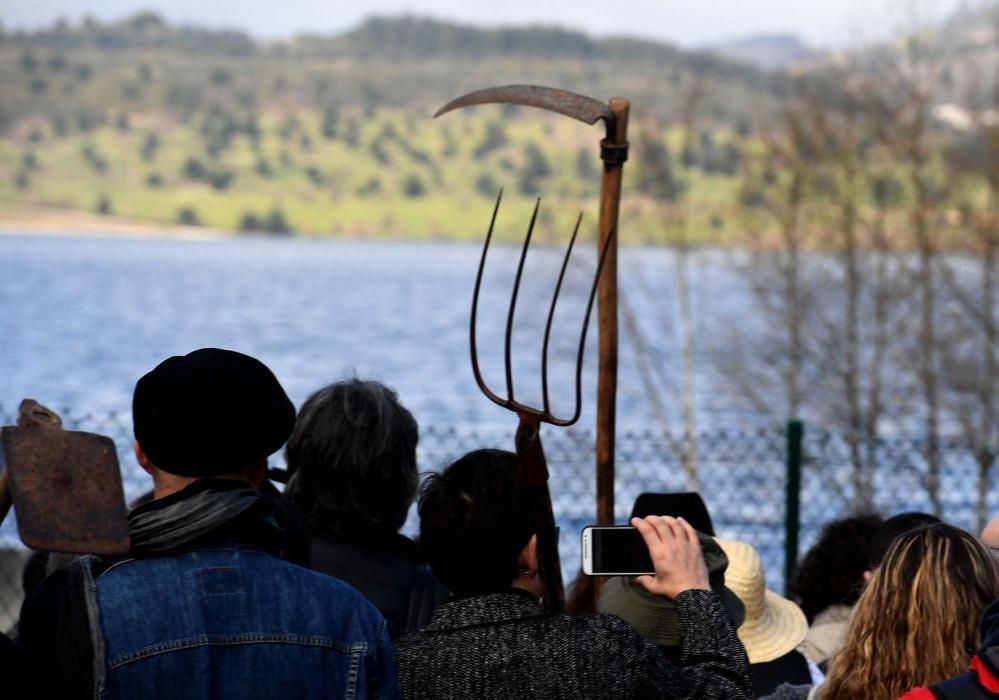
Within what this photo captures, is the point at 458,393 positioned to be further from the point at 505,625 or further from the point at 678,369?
the point at 505,625

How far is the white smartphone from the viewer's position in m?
2.30

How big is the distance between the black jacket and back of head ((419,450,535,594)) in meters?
0.71

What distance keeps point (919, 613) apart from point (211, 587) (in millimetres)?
1239

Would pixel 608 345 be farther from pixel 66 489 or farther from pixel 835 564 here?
pixel 66 489

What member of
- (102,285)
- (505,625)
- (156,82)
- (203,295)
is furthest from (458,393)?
(156,82)

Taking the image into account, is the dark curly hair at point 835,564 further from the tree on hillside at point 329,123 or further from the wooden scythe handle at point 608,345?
the tree on hillside at point 329,123

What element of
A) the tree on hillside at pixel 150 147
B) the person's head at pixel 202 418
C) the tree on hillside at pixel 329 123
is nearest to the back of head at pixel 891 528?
the person's head at pixel 202 418

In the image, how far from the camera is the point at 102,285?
59.5m

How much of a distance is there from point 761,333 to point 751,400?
158 cm

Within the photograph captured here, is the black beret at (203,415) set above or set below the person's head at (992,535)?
above

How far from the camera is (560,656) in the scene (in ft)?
7.07

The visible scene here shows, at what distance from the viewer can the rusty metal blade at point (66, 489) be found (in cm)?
168

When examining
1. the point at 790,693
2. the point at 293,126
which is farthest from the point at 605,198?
the point at 293,126

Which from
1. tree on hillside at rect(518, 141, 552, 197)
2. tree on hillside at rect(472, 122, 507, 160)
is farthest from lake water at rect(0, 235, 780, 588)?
tree on hillside at rect(472, 122, 507, 160)
